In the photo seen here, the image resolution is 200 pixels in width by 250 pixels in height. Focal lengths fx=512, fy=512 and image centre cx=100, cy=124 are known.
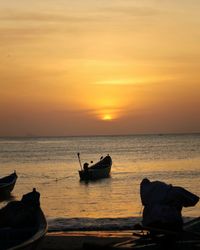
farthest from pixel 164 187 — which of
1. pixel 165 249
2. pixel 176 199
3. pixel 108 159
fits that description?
pixel 108 159

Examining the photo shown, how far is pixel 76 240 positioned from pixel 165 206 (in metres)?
5.21

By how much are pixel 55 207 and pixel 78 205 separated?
1.83 m

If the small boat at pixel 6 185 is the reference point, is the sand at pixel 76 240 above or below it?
above

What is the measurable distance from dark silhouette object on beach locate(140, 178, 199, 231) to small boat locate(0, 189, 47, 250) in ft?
8.89

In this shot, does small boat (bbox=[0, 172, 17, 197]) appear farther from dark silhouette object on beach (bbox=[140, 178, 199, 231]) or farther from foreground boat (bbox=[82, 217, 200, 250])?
dark silhouette object on beach (bbox=[140, 178, 199, 231])

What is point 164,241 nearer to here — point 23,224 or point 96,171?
point 23,224

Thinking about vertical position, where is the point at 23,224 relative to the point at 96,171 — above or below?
above

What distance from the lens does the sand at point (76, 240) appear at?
1542cm

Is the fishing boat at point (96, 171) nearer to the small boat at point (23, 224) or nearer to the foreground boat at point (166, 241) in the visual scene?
the small boat at point (23, 224)

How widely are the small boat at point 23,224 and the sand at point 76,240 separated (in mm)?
1601

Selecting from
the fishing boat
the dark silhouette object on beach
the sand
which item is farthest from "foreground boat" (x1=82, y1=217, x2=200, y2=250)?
the fishing boat

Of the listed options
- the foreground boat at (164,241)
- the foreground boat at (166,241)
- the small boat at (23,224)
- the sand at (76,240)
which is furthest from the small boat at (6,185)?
the foreground boat at (166,241)

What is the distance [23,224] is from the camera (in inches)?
519

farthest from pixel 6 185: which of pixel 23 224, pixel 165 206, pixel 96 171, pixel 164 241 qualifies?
pixel 164 241
